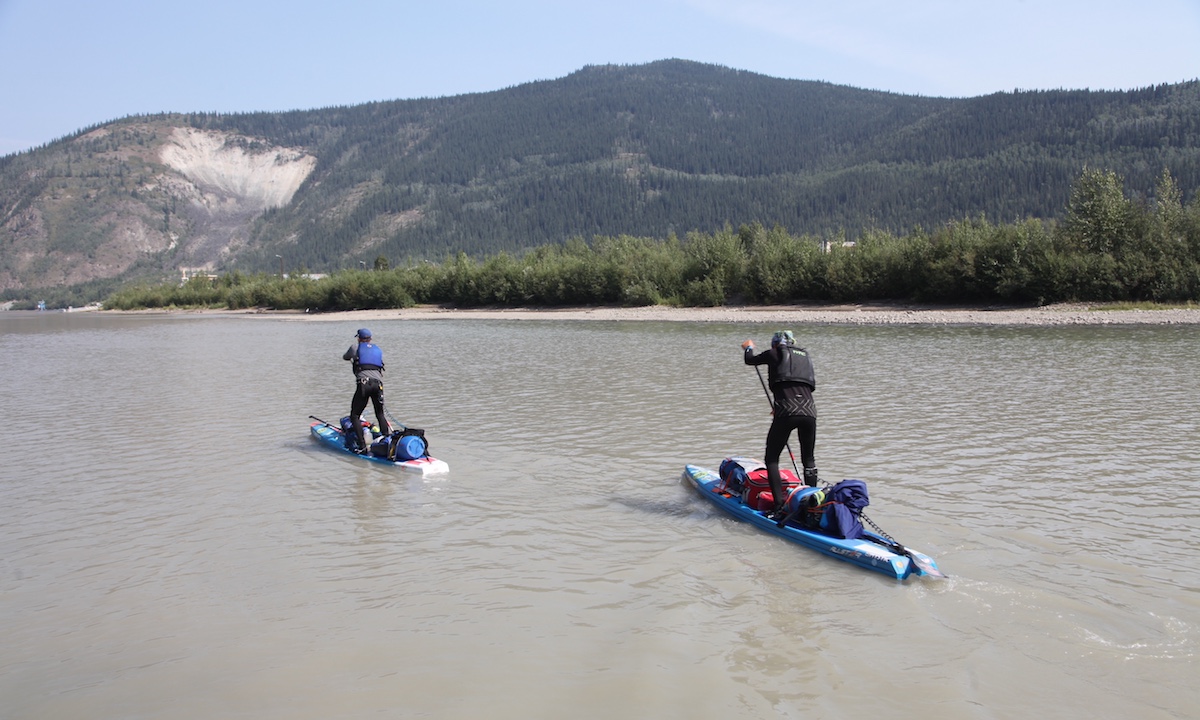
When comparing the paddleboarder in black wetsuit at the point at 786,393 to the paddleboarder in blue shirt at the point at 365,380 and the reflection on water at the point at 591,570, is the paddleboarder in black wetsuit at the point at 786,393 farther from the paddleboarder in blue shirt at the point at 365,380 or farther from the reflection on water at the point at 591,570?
the paddleboarder in blue shirt at the point at 365,380

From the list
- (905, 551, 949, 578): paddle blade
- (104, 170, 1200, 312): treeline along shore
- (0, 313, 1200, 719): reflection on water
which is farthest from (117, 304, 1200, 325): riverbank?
(905, 551, 949, 578): paddle blade

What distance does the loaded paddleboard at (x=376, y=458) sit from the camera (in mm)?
15047

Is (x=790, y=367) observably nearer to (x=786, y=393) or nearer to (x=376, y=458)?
(x=786, y=393)

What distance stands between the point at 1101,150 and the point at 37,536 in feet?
651

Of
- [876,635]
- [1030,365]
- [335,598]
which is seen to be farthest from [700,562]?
[1030,365]

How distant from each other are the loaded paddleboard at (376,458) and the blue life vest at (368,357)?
162 centimetres

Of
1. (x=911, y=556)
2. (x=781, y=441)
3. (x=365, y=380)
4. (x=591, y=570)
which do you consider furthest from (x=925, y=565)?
(x=365, y=380)

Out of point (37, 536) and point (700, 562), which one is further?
point (37, 536)

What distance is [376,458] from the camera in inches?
642

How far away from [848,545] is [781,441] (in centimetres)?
191

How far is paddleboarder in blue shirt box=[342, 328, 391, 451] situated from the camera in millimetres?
16453

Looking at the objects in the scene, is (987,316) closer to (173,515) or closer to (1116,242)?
(1116,242)

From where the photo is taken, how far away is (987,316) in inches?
2002

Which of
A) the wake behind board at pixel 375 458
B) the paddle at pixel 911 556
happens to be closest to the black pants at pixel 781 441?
the paddle at pixel 911 556
